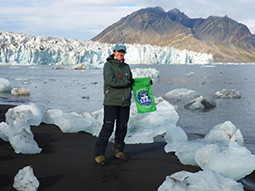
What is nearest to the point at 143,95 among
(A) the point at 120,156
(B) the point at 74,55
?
(A) the point at 120,156

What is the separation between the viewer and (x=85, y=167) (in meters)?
3.32

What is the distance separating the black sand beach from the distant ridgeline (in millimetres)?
51219

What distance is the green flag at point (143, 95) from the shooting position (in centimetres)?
380

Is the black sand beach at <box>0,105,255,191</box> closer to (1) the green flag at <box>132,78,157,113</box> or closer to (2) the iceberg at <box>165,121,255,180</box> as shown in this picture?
(2) the iceberg at <box>165,121,255,180</box>

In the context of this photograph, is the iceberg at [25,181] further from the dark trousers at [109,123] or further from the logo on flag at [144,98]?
the logo on flag at [144,98]

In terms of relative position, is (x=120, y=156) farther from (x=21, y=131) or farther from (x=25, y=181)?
(x=21, y=131)

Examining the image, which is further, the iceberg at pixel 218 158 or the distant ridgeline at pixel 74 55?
the distant ridgeline at pixel 74 55

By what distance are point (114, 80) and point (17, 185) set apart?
5.79 feet

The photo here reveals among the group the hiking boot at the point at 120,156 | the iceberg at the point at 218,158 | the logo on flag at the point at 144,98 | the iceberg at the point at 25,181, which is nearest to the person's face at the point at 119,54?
the logo on flag at the point at 144,98

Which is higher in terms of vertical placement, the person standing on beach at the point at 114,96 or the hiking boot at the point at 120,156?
the person standing on beach at the point at 114,96

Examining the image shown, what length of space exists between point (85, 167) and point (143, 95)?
1452 mm

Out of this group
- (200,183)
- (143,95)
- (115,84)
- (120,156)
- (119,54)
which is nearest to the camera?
(200,183)

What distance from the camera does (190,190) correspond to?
2.51 metres

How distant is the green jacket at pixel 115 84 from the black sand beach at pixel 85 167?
953 millimetres
